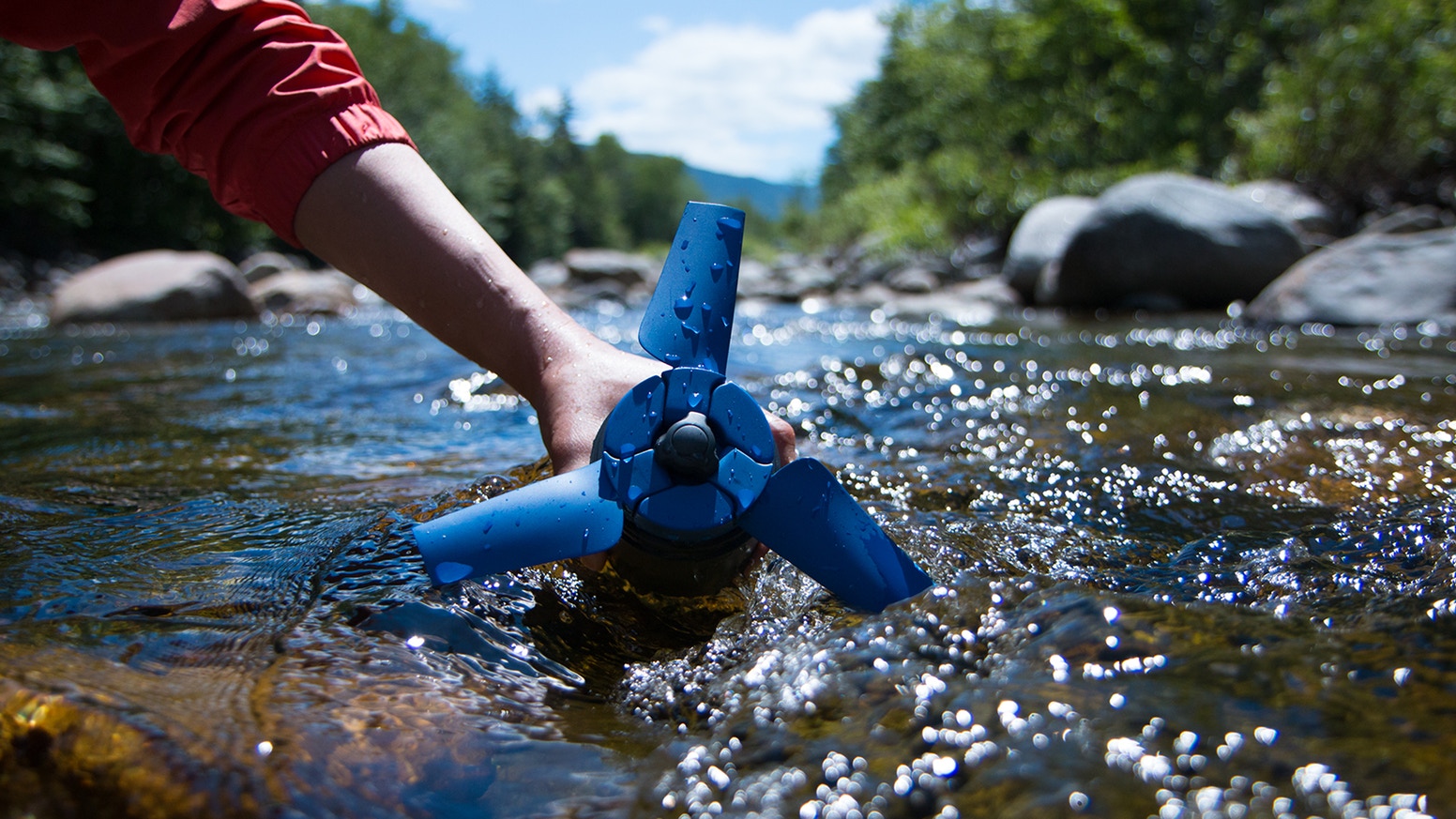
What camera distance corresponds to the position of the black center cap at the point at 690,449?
119 cm

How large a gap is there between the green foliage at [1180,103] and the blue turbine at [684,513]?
15.5 meters

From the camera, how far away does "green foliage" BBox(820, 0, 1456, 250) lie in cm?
1289

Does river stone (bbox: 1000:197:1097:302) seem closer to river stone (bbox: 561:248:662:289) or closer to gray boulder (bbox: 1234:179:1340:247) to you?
gray boulder (bbox: 1234:179:1340:247)

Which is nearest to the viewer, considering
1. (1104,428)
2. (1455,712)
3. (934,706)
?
(1455,712)

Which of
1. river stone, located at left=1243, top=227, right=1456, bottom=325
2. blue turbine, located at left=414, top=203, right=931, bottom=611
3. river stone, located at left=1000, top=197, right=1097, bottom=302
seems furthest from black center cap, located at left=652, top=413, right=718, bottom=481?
river stone, located at left=1000, top=197, right=1097, bottom=302

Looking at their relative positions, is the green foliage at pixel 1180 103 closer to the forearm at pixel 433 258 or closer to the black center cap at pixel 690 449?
the forearm at pixel 433 258

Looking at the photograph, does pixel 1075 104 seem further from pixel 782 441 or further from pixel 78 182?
pixel 78 182

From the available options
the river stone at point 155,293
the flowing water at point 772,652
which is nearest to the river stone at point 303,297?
the river stone at point 155,293

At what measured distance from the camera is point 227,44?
5.16 feet

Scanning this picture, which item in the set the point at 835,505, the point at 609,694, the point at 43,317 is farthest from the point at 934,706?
the point at 43,317

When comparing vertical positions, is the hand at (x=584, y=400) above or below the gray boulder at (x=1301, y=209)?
below

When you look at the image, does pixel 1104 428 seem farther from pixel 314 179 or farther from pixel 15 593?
pixel 15 593

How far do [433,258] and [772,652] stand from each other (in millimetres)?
930

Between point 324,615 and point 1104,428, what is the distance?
256cm
